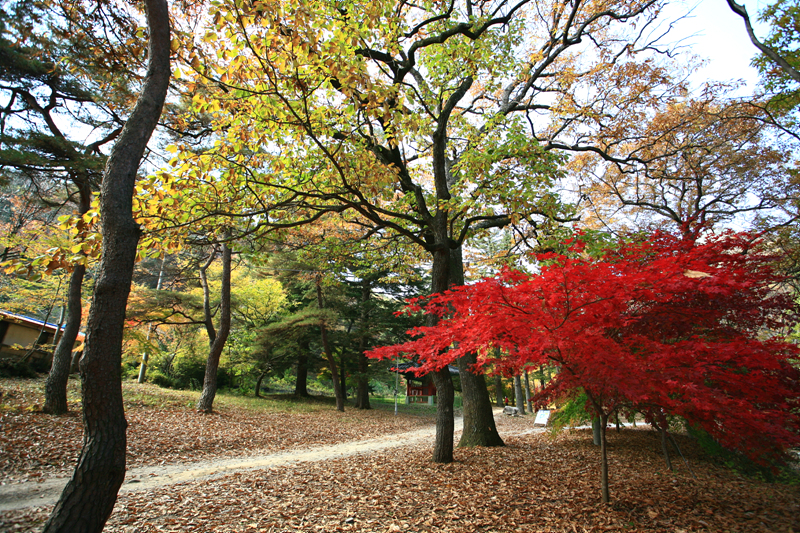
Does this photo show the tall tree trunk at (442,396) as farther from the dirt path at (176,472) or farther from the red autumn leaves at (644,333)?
the dirt path at (176,472)

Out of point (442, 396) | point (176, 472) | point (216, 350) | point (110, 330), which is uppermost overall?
point (216, 350)

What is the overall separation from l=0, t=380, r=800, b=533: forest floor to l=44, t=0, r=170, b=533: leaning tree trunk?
4.88 ft

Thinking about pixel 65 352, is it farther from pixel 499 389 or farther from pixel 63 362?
pixel 499 389

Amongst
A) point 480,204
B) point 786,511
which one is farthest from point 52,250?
point 786,511

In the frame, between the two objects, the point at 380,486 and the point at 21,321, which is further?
the point at 21,321

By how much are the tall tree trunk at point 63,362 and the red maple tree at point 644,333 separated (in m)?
8.38

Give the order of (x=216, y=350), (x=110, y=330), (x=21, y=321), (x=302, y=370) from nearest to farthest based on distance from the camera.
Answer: (x=110, y=330) → (x=216, y=350) → (x=21, y=321) → (x=302, y=370)

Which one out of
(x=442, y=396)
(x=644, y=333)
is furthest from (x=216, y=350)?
(x=644, y=333)

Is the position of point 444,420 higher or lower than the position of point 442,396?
lower

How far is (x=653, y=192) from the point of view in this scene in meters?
12.2

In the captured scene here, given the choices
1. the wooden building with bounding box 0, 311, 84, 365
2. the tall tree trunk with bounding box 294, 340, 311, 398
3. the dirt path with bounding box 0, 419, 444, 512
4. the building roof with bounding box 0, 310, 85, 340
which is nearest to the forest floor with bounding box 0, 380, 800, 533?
the dirt path with bounding box 0, 419, 444, 512

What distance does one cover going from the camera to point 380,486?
4.88 m

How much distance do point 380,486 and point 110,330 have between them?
378 centimetres

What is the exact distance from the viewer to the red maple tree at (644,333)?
374 centimetres
